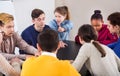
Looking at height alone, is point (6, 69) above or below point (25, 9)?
below

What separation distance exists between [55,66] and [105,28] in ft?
4.78

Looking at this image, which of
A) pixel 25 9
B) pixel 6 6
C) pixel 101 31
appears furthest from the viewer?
pixel 25 9

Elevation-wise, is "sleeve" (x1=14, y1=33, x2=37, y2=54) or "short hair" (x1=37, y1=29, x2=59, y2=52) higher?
"short hair" (x1=37, y1=29, x2=59, y2=52)

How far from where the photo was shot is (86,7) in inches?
162

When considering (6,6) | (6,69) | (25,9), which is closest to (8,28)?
(6,69)

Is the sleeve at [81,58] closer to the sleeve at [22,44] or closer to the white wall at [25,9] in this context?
the sleeve at [22,44]

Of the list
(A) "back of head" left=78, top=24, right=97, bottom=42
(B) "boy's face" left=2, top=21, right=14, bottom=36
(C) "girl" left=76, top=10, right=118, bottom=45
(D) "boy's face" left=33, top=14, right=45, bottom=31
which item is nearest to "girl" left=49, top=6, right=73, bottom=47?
(D) "boy's face" left=33, top=14, right=45, bottom=31

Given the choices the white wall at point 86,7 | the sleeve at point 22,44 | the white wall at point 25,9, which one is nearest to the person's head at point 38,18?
the sleeve at point 22,44

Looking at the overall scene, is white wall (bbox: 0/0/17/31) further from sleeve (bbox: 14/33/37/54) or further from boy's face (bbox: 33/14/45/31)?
sleeve (bbox: 14/33/37/54)

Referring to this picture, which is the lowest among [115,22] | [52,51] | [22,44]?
Answer: [22,44]

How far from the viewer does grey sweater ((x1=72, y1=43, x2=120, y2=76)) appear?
173 cm

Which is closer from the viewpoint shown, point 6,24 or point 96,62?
point 96,62

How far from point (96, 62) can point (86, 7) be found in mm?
2489

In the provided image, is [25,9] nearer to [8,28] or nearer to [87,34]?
[8,28]
